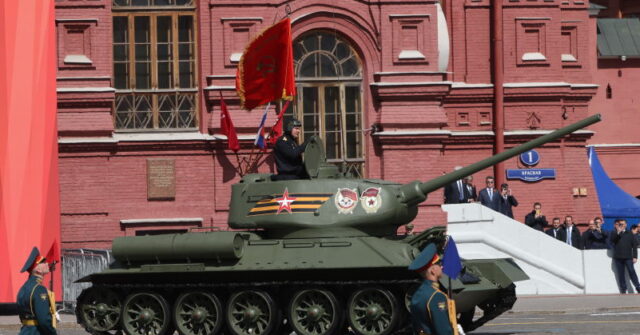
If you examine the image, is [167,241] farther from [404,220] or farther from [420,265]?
[420,265]

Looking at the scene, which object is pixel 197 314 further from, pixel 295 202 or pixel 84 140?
pixel 84 140

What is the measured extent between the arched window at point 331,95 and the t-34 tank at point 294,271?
10559 mm

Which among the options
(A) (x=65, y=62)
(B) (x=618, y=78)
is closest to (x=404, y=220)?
(A) (x=65, y=62)

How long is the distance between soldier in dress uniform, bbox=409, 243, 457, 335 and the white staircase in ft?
50.5

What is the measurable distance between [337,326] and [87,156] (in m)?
12.6

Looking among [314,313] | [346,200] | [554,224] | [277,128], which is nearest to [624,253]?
[554,224]

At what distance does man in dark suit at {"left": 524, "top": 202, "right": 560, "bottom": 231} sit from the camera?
3081 cm

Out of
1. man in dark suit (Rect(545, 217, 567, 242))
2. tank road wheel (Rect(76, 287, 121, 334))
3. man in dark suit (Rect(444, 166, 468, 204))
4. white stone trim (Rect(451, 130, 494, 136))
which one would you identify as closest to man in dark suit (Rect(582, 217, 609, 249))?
man in dark suit (Rect(545, 217, 567, 242))

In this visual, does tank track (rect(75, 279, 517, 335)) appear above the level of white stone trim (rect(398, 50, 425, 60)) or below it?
below

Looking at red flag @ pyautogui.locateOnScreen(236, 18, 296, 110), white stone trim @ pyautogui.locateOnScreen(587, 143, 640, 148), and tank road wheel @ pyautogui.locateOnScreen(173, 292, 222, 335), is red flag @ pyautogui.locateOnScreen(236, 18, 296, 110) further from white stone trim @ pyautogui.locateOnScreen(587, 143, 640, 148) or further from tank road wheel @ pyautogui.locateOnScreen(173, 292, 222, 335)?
white stone trim @ pyautogui.locateOnScreen(587, 143, 640, 148)

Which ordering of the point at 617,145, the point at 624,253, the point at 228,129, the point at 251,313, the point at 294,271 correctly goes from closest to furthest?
the point at 294,271 → the point at 251,313 → the point at 624,253 → the point at 228,129 → the point at 617,145

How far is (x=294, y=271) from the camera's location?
779 inches

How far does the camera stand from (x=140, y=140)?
31109mm

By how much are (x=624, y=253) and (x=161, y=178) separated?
9.47m
